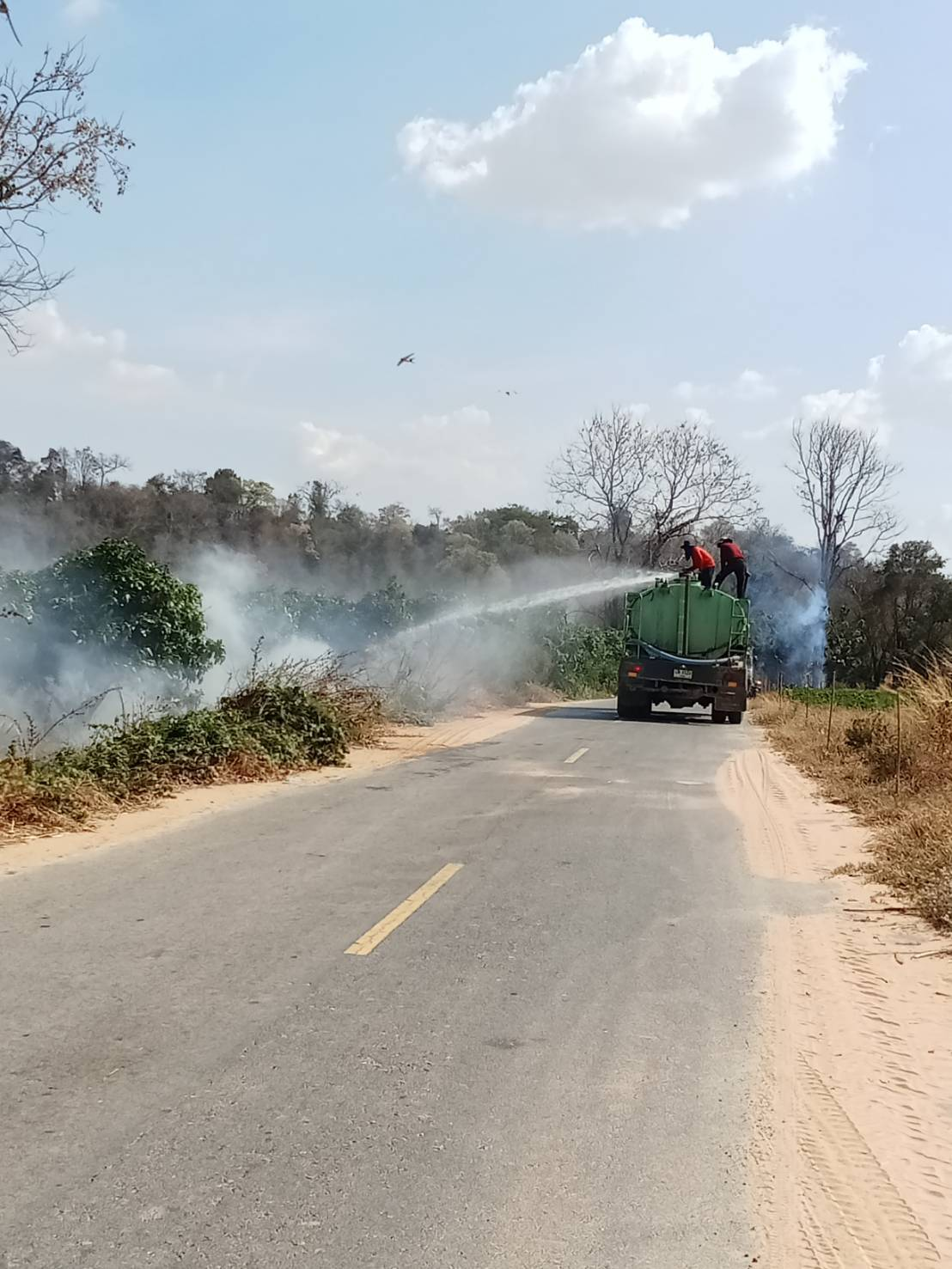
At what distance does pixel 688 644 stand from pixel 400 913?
18873mm

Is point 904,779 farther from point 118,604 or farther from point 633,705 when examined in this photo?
point 633,705

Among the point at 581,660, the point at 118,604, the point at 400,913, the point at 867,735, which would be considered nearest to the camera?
the point at 400,913

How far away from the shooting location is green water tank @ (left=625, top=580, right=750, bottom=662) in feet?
81.8

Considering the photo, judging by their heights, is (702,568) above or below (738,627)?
above

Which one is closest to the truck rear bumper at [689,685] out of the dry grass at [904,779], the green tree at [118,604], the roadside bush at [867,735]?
the dry grass at [904,779]

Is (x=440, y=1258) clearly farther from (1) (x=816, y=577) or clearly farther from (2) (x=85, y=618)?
(1) (x=816, y=577)

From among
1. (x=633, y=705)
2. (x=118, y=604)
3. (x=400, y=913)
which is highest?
(x=118, y=604)

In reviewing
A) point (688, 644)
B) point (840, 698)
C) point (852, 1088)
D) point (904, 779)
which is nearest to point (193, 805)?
point (852, 1088)

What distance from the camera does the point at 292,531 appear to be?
202 ft

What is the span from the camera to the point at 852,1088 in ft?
15.1

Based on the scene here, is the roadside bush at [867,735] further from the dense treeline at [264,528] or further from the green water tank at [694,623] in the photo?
the dense treeline at [264,528]

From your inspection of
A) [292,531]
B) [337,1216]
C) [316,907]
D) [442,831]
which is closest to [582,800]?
[442,831]

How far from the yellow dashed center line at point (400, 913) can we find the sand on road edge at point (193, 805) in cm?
283

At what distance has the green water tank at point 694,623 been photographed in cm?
2492
